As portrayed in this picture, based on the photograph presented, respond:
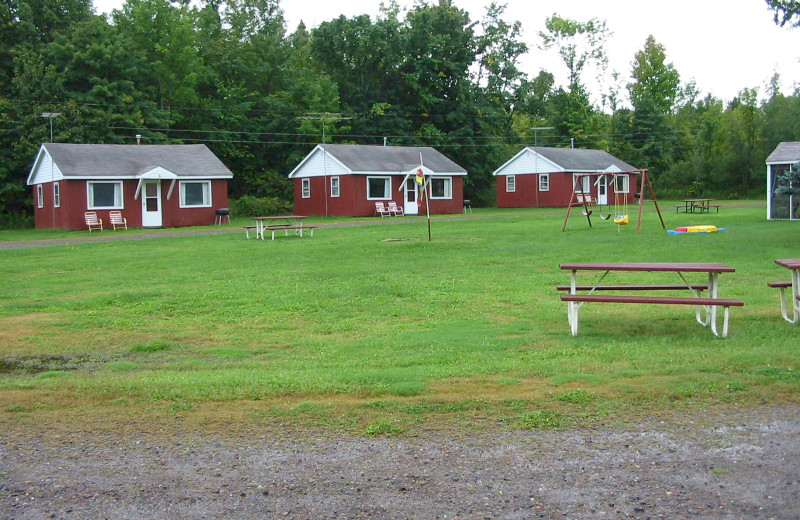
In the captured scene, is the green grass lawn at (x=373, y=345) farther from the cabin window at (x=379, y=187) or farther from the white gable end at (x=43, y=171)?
the cabin window at (x=379, y=187)

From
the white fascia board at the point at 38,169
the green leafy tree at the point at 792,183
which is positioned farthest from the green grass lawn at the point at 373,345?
the white fascia board at the point at 38,169

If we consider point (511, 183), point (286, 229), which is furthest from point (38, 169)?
point (511, 183)

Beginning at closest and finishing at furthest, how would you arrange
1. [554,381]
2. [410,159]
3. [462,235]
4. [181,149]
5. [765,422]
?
[765,422], [554,381], [462,235], [181,149], [410,159]

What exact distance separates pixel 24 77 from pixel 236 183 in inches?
593

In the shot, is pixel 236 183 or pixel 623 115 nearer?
pixel 236 183

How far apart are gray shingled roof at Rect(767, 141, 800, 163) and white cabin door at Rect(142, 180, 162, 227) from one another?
86.7ft

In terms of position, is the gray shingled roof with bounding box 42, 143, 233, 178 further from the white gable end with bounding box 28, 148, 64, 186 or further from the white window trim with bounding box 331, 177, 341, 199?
the white window trim with bounding box 331, 177, 341, 199

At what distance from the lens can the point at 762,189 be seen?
61.8 metres

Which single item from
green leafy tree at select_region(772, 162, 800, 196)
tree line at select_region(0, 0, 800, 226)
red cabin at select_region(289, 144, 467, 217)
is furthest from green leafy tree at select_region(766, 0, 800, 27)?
tree line at select_region(0, 0, 800, 226)

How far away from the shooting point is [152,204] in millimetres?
37062

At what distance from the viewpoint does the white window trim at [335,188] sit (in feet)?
146

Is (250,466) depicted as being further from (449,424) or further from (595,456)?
(595,456)

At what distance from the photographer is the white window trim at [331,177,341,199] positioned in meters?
44.5

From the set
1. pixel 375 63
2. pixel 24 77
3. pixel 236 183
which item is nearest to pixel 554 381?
pixel 24 77
